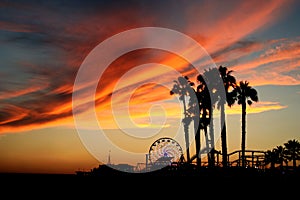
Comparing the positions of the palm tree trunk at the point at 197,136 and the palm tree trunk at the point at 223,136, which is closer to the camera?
the palm tree trunk at the point at 223,136

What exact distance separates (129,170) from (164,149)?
1489cm

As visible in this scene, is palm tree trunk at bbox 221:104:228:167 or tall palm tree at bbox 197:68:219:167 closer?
palm tree trunk at bbox 221:104:228:167

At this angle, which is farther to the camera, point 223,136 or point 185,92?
point 185,92

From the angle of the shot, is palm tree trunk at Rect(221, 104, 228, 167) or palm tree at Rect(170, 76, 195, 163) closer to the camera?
palm tree trunk at Rect(221, 104, 228, 167)

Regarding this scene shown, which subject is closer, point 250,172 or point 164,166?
point 250,172

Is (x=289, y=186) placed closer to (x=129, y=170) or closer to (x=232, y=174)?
(x=232, y=174)

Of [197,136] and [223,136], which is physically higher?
[197,136]

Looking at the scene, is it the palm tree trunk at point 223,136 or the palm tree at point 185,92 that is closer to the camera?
the palm tree trunk at point 223,136

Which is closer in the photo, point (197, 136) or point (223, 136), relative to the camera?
point (223, 136)

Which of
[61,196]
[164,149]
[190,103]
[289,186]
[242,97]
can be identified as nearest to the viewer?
[61,196]

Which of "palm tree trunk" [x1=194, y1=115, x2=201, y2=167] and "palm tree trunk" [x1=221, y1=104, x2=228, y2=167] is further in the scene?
"palm tree trunk" [x1=194, y1=115, x2=201, y2=167]

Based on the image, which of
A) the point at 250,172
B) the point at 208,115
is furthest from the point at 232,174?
the point at 208,115

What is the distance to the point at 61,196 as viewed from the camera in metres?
16.3

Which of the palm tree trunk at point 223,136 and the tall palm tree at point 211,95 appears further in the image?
the tall palm tree at point 211,95
